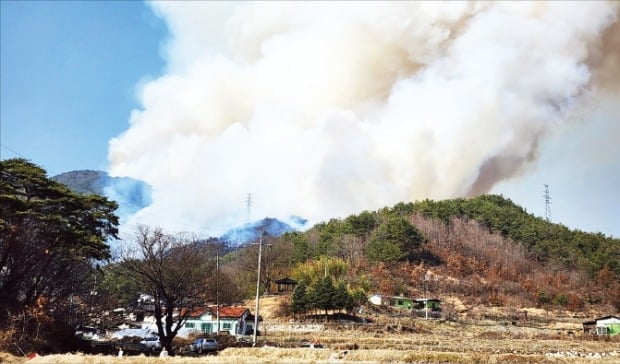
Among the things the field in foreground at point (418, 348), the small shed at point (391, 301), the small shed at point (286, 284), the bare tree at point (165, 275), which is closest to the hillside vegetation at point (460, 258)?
the small shed at point (286, 284)

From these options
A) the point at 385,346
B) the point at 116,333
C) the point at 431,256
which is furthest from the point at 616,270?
the point at 116,333

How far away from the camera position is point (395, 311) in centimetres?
6128

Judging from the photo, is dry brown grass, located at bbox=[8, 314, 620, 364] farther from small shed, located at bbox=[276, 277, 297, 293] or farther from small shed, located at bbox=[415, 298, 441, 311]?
small shed, located at bbox=[276, 277, 297, 293]

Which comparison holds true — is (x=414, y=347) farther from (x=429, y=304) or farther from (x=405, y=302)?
(x=429, y=304)

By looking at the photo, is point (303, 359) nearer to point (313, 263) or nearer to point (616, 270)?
point (313, 263)

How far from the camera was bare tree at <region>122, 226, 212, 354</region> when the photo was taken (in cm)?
3253

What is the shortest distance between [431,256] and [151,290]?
63927mm

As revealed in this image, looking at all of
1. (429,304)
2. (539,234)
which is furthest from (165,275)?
(539,234)

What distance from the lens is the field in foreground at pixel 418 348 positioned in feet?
80.9

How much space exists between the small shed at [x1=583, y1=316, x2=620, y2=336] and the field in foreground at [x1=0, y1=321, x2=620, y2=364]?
182 centimetres

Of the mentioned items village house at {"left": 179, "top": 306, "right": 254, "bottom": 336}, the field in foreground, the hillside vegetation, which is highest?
→ the hillside vegetation

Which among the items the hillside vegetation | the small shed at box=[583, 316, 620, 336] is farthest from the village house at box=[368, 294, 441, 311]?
the small shed at box=[583, 316, 620, 336]

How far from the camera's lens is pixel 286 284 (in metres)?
72.5

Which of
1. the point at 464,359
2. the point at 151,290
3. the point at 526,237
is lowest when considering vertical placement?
the point at 464,359
